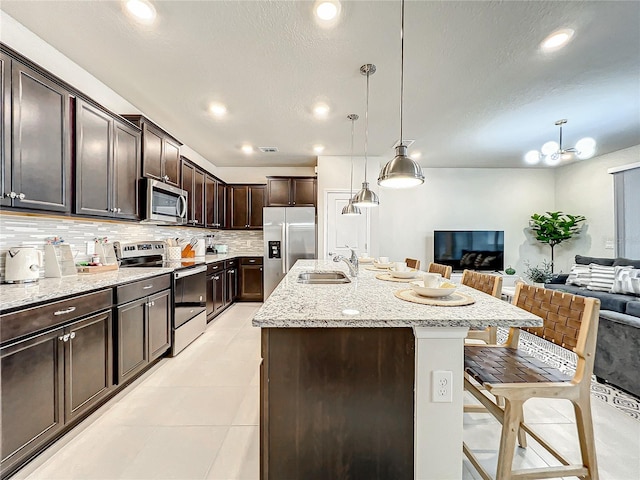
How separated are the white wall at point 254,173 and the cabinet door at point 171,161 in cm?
226

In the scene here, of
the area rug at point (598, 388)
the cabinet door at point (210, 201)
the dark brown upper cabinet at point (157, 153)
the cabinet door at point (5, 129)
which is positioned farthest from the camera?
the cabinet door at point (210, 201)

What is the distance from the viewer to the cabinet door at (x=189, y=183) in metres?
3.75

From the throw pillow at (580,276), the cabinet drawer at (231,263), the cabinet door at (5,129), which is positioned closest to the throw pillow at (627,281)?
the throw pillow at (580,276)

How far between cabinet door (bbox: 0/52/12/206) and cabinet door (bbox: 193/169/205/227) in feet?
8.01

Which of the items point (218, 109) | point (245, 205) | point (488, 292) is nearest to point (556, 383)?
point (488, 292)

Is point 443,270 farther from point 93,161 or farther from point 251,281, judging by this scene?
point 251,281

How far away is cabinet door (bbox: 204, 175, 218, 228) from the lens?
4516mm

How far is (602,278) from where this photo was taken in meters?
3.40

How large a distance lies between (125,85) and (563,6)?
11.6ft

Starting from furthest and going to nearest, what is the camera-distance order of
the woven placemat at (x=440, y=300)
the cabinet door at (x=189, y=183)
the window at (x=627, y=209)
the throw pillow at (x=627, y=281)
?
1. the window at (x=627, y=209)
2. the cabinet door at (x=189, y=183)
3. the throw pillow at (x=627, y=281)
4. the woven placemat at (x=440, y=300)

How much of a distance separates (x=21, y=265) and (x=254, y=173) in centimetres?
431

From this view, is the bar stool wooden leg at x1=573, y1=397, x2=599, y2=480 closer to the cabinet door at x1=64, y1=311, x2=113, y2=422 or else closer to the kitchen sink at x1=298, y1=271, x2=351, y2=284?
the kitchen sink at x1=298, y1=271, x2=351, y2=284

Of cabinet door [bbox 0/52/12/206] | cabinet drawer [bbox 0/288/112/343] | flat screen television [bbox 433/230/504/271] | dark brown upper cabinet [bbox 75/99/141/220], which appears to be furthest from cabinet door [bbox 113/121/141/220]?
flat screen television [bbox 433/230/504/271]

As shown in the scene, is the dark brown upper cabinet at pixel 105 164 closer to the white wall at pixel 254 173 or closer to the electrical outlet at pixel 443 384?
the electrical outlet at pixel 443 384
